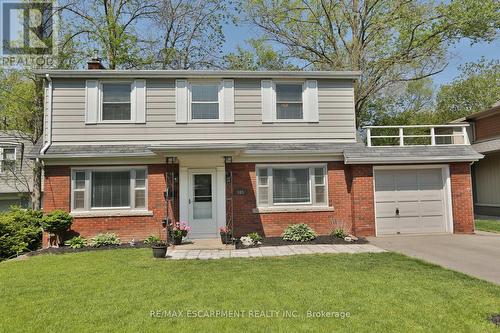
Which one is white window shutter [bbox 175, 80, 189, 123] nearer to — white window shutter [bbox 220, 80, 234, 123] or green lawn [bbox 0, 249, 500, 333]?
white window shutter [bbox 220, 80, 234, 123]

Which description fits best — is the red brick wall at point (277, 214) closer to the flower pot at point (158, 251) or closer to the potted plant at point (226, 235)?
the potted plant at point (226, 235)

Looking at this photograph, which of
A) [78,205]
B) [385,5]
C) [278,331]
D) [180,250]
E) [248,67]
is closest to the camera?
[278,331]

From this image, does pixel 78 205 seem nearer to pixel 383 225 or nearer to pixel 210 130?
pixel 210 130

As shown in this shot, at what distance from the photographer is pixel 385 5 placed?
Answer: 20281 mm

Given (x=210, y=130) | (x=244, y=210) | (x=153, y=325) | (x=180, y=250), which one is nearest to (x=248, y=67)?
(x=210, y=130)

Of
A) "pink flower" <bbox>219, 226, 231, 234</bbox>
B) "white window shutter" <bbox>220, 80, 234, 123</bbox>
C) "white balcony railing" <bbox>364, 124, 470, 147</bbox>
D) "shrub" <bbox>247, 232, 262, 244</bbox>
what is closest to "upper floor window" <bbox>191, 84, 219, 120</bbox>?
"white window shutter" <bbox>220, 80, 234, 123</bbox>

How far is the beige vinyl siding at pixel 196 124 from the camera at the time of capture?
1173cm

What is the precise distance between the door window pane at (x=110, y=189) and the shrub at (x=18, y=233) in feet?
5.97

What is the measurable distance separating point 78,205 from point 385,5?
19529mm

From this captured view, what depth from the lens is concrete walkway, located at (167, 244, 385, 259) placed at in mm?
9062

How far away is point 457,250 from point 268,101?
289 inches

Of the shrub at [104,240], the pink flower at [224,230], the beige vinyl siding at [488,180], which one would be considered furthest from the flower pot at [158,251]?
the beige vinyl siding at [488,180]

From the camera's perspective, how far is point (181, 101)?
12.0 meters

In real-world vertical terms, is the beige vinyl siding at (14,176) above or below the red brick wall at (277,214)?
above
